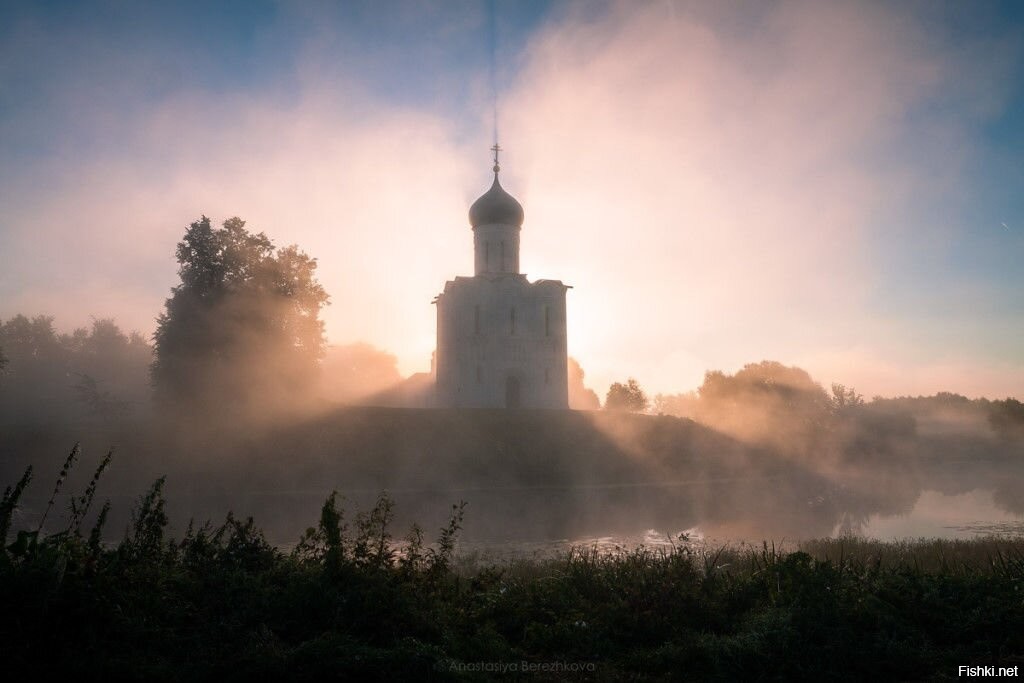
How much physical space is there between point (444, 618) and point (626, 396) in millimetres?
55566

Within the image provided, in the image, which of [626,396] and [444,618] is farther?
[626,396]

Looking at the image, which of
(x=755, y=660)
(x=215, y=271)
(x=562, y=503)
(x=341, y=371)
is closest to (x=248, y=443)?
(x=215, y=271)

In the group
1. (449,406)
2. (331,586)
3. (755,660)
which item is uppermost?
(449,406)

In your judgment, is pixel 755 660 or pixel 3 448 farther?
pixel 3 448

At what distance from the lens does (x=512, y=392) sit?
40.1 meters

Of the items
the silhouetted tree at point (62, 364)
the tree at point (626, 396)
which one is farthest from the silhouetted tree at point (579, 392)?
the silhouetted tree at point (62, 364)

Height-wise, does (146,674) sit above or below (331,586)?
below

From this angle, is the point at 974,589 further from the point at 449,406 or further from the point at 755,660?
the point at 449,406

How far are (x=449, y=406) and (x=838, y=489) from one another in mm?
21807

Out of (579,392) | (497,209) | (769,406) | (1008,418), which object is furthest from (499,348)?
(1008,418)

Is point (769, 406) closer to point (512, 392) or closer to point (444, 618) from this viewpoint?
point (512, 392)

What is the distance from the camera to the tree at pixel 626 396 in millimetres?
60094

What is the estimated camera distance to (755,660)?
533cm

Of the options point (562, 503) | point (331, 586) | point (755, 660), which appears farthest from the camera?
point (562, 503)
